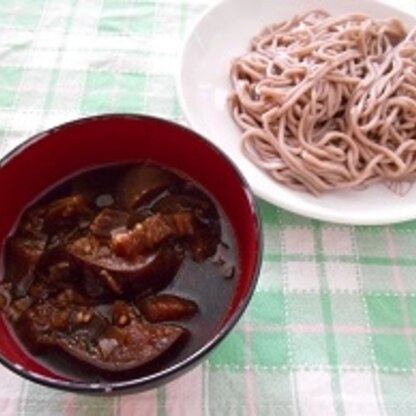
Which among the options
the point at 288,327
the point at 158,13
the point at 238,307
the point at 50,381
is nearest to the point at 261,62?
the point at 158,13

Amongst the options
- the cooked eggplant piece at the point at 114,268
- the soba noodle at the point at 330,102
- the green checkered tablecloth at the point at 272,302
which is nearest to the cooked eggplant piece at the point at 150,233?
the cooked eggplant piece at the point at 114,268

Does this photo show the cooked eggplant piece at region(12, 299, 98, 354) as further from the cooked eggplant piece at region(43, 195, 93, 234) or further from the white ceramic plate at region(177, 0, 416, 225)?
the white ceramic plate at region(177, 0, 416, 225)

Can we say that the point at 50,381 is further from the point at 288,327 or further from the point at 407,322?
the point at 407,322

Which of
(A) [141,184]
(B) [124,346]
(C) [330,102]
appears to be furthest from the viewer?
(C) [330,102]

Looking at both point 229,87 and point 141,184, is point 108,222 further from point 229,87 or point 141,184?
point 229,87

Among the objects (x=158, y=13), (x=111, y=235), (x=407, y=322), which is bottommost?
(x=407, y=322)

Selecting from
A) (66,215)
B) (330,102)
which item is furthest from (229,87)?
(66,215)
